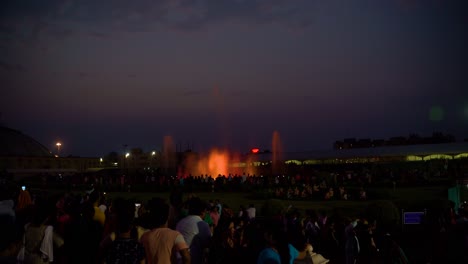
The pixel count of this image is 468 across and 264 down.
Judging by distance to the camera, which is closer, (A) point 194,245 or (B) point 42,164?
(A) point 194,245

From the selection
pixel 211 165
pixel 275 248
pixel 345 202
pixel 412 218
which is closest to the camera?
pixel 275 248

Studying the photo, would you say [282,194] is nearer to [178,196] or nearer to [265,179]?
[265,179]

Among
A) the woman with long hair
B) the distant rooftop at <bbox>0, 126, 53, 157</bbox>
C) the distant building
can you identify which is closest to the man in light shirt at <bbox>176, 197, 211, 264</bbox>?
the woman with long hair

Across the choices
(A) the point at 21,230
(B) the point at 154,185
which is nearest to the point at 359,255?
(A) the point at 21,230

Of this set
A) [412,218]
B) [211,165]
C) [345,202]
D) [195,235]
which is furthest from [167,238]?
[211,165]

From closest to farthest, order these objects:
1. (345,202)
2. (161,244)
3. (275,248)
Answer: (275,248), (161,244), (345,202)

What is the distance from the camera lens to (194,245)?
6.77 meters

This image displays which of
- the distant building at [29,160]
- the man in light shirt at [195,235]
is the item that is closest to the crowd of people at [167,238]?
the man in light shirt at [195,235]

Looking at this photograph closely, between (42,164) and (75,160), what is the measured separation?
8840mm

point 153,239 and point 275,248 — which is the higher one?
point 153,239

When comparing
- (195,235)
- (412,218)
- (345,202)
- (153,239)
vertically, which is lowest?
(345,202)

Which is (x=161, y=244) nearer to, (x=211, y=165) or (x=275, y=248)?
(x=275, y=248)

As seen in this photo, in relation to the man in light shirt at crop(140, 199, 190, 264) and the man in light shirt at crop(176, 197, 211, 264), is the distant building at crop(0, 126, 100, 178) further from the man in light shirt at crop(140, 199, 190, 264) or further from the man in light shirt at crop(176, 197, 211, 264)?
the man in light shirt at crop(140, 199, 190, 264)

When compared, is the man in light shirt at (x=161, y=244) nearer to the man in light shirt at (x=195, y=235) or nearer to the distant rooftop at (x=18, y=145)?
the man in light shirt at (x=195, y=235)
